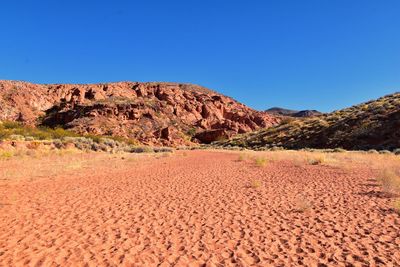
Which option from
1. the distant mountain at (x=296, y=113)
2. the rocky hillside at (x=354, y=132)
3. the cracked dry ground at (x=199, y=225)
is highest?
the distant mountain at (x=296, y=113)

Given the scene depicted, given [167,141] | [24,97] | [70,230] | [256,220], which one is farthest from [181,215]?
[24,97]

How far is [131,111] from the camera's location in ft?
272

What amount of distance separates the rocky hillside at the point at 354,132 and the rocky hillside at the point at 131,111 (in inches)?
1187

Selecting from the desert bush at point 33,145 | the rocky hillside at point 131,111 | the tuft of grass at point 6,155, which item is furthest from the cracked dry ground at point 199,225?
the rocky hillside at point 131,111

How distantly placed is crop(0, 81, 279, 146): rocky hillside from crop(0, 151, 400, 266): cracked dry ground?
5460cm

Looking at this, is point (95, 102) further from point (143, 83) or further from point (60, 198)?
point (60, 198)

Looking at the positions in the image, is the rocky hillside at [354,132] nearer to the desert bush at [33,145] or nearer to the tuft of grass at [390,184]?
the tuft of grass at [390,184]

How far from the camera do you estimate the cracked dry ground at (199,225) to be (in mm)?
6297

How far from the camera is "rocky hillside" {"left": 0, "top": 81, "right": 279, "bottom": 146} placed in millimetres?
75250

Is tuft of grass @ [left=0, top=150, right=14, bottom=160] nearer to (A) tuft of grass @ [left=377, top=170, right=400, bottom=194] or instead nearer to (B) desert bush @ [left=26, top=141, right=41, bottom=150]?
(B) desert bush @ [left=26, top=141, right=41, bottom=150]

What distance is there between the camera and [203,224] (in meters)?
8.48

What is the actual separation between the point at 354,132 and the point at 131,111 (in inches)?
2229

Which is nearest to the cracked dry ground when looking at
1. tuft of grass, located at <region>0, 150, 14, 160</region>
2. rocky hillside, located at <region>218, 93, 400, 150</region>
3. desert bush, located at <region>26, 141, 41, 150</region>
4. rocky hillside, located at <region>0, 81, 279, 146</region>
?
tuft of grass, located at <region>0, 150, 14, 160</region>

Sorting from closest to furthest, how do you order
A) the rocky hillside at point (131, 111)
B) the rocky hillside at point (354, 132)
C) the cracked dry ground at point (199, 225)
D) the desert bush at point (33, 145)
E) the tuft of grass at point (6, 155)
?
the cracked dry ground at point (199, 225) < the tuft of grass at point (6, 155) < the desert bush at point (33, 145) < the rocky hillside at point (354, 132) < the rocky hillside at point (131, 111)
